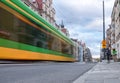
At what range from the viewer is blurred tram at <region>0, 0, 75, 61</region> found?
45.5 ft

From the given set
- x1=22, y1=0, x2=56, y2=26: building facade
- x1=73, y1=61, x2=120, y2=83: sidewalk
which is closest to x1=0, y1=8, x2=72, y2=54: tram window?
x1=73, y1=61, x2=120, y2=83: sidewalk

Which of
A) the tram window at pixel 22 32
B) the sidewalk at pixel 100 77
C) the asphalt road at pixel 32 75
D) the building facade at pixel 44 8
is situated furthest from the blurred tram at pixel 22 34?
the building facade at pixel 44 8

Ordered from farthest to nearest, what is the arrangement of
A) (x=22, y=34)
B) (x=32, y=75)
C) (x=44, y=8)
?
(x=44, y=8) → (x=22, y=34) → (x=32, y=75)

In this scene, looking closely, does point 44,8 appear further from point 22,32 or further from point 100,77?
point 100,77

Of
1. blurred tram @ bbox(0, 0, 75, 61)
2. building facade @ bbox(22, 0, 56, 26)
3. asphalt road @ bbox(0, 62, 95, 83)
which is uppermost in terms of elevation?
building facade @ bbox(22, 0, 56, 26)

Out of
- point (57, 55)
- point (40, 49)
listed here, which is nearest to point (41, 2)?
point (57, 55)

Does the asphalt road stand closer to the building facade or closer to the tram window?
the tram window

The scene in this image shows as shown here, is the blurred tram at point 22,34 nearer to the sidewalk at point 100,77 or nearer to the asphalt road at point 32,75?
the asphalt road at point 32,75

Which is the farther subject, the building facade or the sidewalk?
the building facade

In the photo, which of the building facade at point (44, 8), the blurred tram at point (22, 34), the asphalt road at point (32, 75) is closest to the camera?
the asphalt road at point (32, 75)

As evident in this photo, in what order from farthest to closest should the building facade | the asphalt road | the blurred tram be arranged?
the building facade → the blurred tram → the asphalt road

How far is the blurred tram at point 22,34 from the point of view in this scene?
13875mm

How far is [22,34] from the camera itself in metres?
16.5

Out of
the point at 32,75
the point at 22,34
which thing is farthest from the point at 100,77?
the point at 22,34
